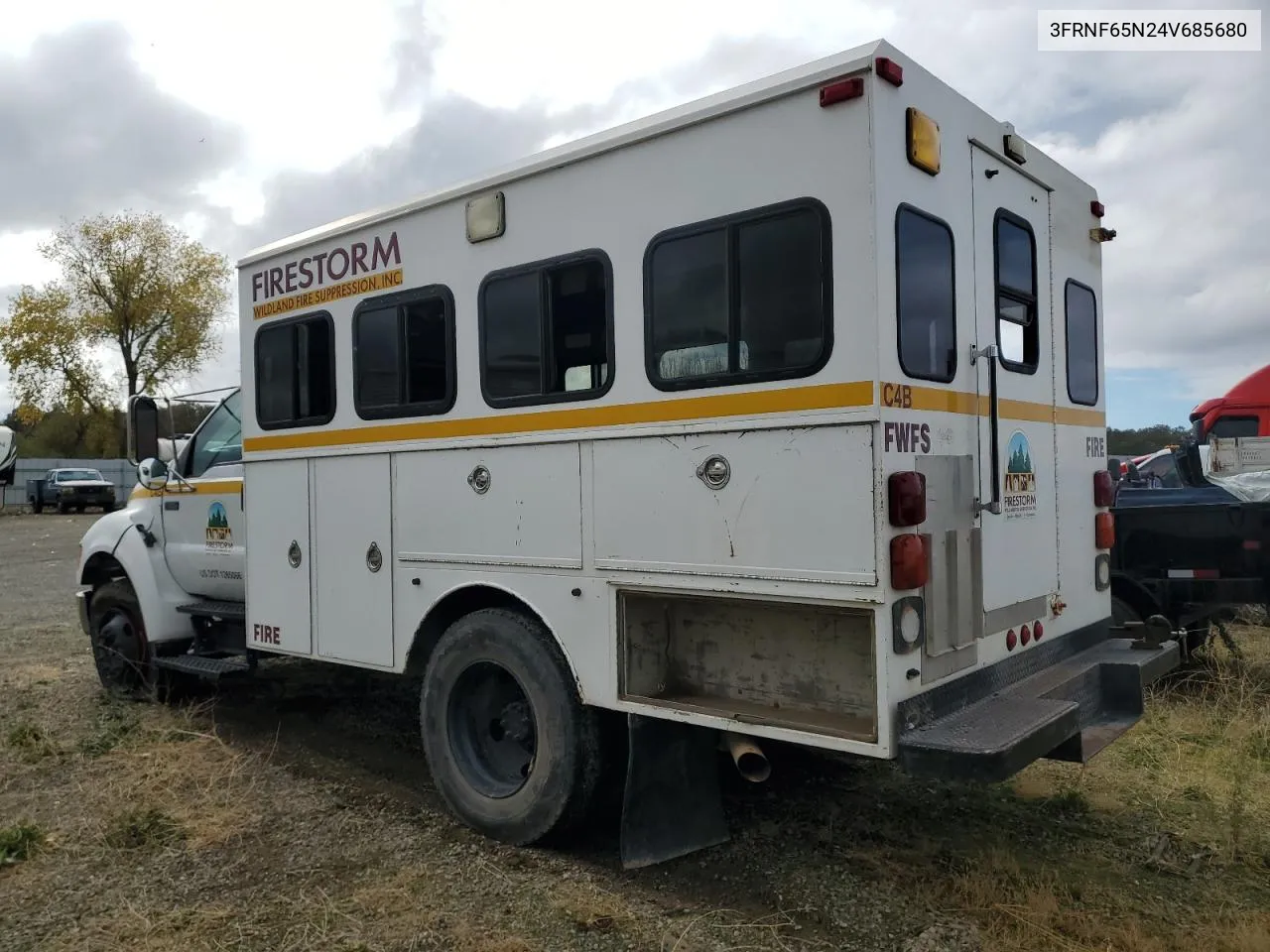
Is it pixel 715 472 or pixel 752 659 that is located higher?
pixel 715 472

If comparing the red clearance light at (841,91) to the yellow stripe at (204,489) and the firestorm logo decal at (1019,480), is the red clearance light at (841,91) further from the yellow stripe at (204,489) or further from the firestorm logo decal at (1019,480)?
the yellow stripe at (204,489)

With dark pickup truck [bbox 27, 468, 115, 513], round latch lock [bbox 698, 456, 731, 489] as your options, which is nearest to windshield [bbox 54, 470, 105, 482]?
dark pickup truck [bbox 27, 468, 115, 513]

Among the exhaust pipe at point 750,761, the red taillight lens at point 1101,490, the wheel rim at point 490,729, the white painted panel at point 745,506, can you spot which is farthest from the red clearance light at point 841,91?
the wheel rim at point 490,729

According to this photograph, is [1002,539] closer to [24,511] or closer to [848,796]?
[848,796]

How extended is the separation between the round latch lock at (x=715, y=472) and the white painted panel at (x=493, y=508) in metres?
0.66

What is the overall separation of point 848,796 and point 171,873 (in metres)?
3.17

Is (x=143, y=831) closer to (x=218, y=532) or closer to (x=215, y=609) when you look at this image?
(x=215, y=609)

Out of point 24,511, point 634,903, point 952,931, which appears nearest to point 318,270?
point 634,903

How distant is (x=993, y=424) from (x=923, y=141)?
45.7 inches

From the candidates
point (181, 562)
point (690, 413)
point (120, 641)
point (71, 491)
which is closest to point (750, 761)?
point (690, 413)

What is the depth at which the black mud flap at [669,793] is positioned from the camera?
416cm

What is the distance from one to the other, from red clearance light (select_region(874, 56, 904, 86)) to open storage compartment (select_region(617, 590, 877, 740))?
1.85 meters

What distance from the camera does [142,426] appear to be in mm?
6617

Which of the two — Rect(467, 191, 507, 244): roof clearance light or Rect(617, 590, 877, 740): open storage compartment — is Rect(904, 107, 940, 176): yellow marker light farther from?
Rect(467, 191, 507, 244): roof clearance light
